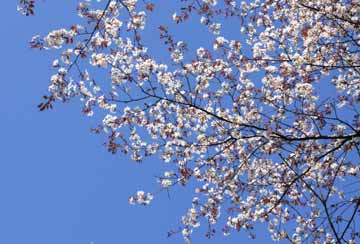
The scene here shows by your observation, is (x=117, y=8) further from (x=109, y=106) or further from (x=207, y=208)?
(x=207, y=208)

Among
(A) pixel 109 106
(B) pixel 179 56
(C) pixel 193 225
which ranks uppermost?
(B) pixel 179 56

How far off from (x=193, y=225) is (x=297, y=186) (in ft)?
7.27

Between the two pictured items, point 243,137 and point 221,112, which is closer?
point 243,137

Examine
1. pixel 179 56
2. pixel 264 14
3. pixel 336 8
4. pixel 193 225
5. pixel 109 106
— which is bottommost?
pixel 193 225

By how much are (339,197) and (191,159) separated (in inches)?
131

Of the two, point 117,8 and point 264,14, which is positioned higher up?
point 264,14

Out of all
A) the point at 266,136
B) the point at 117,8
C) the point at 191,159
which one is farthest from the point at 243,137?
the point at 117,8

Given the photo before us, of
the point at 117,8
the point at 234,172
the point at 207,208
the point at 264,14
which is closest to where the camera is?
the point at 117,8

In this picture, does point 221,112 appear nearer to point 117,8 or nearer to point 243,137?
point 243,137

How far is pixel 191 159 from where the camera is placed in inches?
393

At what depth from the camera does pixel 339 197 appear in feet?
36.0

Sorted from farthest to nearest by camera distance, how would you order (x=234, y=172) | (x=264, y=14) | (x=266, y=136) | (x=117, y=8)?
(x=264, y=14)
(x=234, y=172)
(x=266, y=136)
(x=117, y=8)

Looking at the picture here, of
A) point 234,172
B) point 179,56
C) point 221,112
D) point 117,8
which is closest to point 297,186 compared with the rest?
point 234,172

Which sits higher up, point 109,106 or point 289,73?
point 289,73
